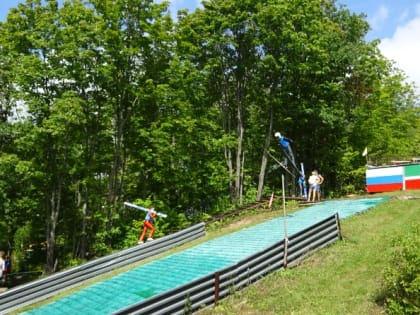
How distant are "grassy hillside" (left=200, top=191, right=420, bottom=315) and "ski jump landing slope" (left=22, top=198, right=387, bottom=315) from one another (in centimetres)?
162

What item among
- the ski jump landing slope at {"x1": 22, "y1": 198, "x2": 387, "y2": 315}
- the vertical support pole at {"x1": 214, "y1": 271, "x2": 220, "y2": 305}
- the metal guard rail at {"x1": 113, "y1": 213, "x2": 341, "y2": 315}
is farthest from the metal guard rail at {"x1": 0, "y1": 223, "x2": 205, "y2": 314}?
the vertical support pole at {"x1": 214, "y1": 271, "x2": 220, "y2": 305}

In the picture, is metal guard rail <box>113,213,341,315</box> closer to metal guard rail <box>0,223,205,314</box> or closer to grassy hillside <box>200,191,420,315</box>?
grassy hillside <box>200,191,420,315</box>

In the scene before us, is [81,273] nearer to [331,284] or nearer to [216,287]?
[216,287]

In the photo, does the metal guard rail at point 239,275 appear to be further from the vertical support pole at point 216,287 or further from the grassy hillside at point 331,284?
the grassy hillside at point 331,284

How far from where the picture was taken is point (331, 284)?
11.2 metres

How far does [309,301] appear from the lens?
A: 33.8 feet

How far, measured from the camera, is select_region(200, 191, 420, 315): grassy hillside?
32.6 ft

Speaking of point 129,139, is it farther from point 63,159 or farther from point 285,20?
point 285,20

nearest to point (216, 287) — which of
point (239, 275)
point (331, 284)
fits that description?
point (239, 275)

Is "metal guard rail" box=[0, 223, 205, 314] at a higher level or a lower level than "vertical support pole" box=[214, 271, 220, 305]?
lower

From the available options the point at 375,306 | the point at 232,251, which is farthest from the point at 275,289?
the point at 232,251

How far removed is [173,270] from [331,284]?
16.1 ft

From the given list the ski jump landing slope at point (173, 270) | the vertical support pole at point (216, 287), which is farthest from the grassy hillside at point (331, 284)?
the ski jump landing slope at point (173, 270)

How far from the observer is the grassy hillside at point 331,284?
9936 millimetres
